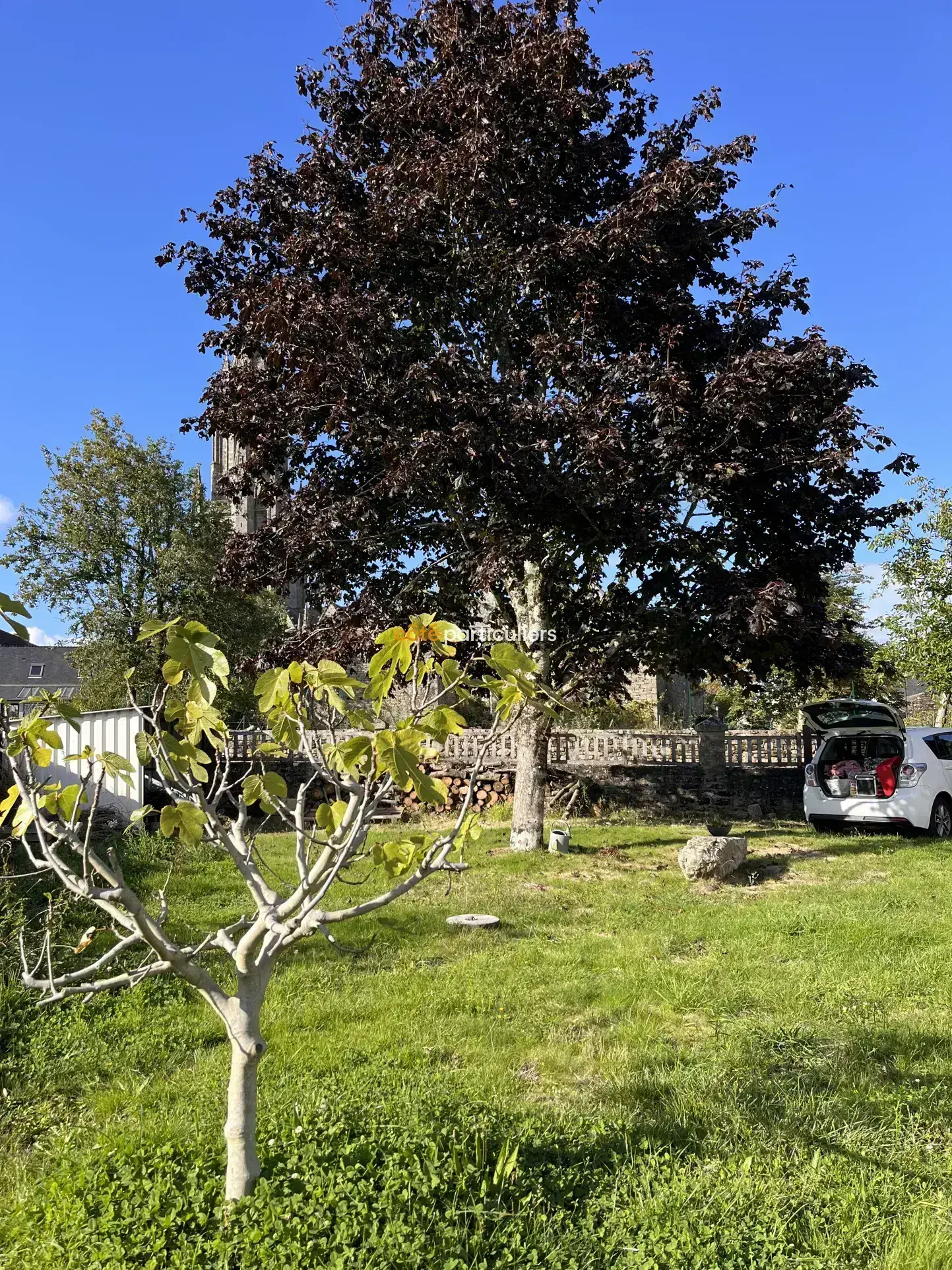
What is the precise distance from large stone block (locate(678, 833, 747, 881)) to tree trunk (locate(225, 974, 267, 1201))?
Result: 274 inches

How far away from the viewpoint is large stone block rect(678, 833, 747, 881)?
8.74 metres

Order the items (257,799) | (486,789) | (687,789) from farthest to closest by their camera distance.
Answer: (486,789) → (687,789) → (257,799)

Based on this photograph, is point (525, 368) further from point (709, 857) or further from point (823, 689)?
point (823, 689)

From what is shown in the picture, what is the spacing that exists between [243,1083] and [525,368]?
9.90 metres

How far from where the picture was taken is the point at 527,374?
32.8 feet

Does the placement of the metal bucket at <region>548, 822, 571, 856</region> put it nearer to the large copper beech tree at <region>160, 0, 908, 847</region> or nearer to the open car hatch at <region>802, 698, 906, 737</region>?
the large copper beech tree at <region>160, 0, 908, 847</region>

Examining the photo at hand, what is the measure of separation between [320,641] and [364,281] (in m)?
4.54

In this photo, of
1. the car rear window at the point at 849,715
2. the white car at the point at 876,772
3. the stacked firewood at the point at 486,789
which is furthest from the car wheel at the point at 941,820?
the stacked firewood at the point at 486,789

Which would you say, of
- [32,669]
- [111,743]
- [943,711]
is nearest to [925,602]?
[943,711]

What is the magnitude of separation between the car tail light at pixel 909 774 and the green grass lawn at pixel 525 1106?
13.7 feet

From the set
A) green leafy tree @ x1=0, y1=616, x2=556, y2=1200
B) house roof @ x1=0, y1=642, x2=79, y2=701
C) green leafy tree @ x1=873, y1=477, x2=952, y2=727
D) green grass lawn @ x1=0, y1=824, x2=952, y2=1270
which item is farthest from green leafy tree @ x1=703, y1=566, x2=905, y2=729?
house roof @ x1=0, y1=642, x2=79, y2=701

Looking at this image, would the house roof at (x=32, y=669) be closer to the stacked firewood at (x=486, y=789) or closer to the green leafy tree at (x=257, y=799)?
the stacked firewood at (x=486, y=789)

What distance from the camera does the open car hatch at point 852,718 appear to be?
1070cm

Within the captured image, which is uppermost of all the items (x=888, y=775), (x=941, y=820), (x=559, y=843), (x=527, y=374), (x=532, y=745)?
(x=527, y=374)
